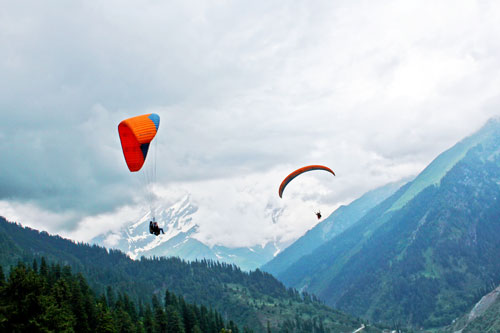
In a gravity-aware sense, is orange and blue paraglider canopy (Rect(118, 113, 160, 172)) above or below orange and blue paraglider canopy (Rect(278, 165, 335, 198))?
above

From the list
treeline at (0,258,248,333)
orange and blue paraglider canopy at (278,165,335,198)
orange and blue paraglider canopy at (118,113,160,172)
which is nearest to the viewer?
orange and blue paraglider canopy at (118,113,160,172)

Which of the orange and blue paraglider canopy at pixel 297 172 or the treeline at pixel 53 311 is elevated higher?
the orange and blue paraglider canopy at pixel 297 172

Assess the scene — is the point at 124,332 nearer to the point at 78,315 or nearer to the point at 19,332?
the point at 78,315

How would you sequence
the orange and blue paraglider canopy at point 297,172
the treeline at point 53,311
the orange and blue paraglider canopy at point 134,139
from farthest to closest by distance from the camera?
1. the orange and blue paraglider canopy at point 297,172
2. the treeline at point 53,311
3. the orange and blue paraglider canopy at point 134,139

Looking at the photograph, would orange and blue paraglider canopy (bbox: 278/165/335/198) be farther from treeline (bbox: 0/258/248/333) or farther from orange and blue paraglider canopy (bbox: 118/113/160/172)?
orange and blue paraglider canopy (bbox: 118/113/160/172)

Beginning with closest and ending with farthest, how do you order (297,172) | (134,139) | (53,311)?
1. (134,139)
2. (53,311)
3. (297,172)

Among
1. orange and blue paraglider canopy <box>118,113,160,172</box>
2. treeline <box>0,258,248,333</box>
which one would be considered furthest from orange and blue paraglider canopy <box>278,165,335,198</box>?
orange and blue paraglider canopy <box>118,113,160,172</box>

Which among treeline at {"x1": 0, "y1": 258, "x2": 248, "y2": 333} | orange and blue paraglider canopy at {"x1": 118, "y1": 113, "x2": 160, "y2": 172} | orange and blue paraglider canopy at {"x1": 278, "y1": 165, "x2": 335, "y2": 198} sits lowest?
treeline at {"x1": 0, "y1": 258, "x2": 248, "y2": 333}

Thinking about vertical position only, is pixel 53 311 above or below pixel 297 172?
below

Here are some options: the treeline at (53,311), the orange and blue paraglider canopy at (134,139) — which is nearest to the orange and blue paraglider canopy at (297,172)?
the treeline at (53,311)

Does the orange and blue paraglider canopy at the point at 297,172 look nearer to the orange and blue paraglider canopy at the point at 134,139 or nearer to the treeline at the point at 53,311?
the treeline at the point at 53,311

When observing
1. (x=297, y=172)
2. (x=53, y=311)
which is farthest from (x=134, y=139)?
(x=297, y=172)

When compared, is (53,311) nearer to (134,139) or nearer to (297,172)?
(134,139)

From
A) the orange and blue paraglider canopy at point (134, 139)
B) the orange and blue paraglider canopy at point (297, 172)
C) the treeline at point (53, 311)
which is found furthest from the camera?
the orange and blue paraglider canopy at point (297, 172)
